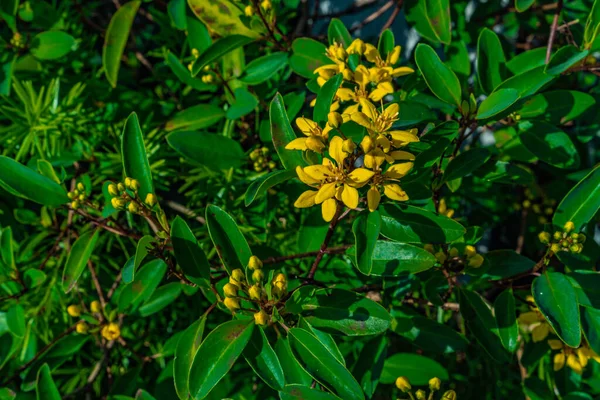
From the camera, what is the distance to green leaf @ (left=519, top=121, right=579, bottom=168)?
3.82 ft

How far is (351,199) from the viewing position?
2.76ft

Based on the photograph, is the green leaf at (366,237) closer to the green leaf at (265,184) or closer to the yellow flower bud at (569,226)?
the green leaf at (265,184)

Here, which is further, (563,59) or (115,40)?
A: (115,40)

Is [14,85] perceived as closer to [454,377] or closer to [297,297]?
[297,297]

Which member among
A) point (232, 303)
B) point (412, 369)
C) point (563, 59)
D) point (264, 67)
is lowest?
point (412, 369)

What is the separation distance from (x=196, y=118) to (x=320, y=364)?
70 centimetres

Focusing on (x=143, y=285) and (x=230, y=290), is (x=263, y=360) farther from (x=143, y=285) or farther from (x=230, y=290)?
(x=143, y=285)

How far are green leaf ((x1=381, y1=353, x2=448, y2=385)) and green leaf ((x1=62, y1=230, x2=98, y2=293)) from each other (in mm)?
659

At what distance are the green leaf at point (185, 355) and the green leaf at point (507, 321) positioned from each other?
535 millimetres

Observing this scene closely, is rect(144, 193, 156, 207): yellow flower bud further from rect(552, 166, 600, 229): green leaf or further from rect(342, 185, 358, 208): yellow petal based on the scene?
rect(552, 166, 600, 229): green leaf

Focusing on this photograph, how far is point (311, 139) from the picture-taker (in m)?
0.87

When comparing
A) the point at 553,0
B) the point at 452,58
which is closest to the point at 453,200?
the point at 452,58

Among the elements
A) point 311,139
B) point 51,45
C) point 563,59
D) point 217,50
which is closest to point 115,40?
point 51,45

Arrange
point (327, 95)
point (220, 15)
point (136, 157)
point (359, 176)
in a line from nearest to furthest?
point (359, 176)
point (327, 95)
point (136, 157)
point (220, 15)
